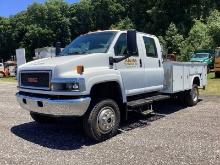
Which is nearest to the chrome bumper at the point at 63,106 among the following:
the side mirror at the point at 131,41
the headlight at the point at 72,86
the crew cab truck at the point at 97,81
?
the crew cab truck at the point at 97,81

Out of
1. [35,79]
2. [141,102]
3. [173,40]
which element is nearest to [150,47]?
[141,102]

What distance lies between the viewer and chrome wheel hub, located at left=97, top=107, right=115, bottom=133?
319 inches

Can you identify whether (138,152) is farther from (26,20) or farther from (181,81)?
(26,20)

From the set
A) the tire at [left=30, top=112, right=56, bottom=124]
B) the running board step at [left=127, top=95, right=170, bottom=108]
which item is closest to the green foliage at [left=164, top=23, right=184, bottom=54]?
the running board step at [left=127, top=95, right=170, bottom=108]

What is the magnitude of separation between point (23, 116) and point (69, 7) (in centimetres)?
8512

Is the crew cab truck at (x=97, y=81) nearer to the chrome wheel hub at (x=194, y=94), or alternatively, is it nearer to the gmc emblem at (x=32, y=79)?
the gmc emblem at (x=32, y=79)

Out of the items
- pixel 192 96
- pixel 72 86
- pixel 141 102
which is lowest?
pixel 192 96

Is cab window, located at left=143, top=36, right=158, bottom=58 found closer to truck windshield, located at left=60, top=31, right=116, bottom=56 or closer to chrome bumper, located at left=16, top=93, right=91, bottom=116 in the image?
truck windshield, located at left=60, top=31, right=116, bottom=56

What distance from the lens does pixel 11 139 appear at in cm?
838

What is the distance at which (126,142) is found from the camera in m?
7.97

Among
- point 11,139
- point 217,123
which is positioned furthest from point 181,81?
point 11,139

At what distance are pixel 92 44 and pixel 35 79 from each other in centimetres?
167

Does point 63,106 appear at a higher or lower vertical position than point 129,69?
lower

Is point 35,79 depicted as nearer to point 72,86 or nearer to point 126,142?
point 72,86
